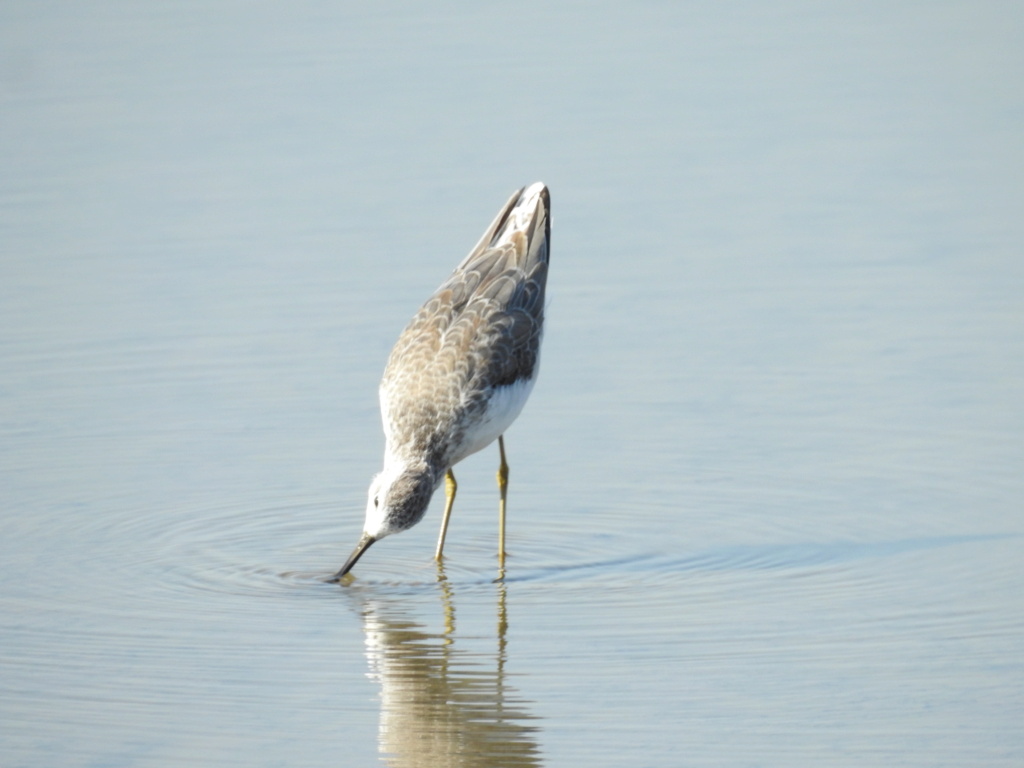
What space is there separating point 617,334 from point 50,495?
13.4ft

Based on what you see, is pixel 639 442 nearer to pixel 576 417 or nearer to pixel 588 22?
pixel 576 417

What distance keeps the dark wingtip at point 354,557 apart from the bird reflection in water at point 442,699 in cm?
36

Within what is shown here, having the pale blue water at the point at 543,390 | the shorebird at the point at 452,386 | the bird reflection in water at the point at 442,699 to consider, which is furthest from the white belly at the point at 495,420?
the bird reflection in water at the point at 442,699

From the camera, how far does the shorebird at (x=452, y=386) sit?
10047 millimetres

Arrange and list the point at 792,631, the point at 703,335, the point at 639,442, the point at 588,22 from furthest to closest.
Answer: the point at 588,22 < the point at 703,335 < the point at 639,442 < the point at 792,631

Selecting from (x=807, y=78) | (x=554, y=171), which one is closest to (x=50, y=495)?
(x=554, y=171)

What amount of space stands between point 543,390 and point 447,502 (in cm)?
189

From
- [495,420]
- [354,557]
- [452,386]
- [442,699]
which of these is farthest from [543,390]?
[442,699]

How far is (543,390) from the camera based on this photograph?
487 inches

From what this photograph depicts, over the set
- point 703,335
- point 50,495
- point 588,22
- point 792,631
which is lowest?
point 792,631

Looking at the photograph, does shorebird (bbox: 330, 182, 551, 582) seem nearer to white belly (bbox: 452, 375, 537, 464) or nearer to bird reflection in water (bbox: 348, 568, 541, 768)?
white belly (bbox: 452, 375, 537, 464)

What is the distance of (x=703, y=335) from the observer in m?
12.8

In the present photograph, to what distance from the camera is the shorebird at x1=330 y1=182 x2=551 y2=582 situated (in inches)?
396

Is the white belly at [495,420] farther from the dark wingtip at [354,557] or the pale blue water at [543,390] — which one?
the dark wingtip at [354,557]
